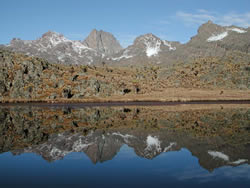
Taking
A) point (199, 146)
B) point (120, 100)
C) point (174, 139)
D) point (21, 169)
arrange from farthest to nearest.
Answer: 1. point (120, 100)
2. point (174, 139)
3. point (199, 146)
4. point (21, 169)

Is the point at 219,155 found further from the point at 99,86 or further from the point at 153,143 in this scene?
the point at 99,86

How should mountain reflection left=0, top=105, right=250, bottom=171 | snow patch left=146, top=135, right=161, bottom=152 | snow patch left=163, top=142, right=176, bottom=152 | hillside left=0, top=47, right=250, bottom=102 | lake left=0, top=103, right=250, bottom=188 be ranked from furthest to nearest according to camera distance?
hillside left=0, top=47, right=250, bottom=102 < snow patch left=146, top=135, right=161, bottom=152 < snow patch left=163, top=142, right=176, bottom=152 < mountain reflection left=0, top=105, right=250, bottom=171 < lake left=0, top=103, right=250, bottom=188

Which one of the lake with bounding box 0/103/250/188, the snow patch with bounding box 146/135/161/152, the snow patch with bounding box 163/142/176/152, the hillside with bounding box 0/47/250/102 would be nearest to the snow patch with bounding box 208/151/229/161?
the lake with bounding box 0/103/250/188

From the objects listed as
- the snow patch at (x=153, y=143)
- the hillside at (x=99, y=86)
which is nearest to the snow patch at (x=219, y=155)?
the snow patch at (x=153, y=143)

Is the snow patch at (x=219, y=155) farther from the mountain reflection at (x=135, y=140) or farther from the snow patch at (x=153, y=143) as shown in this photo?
the snow patch at (x=153, y=143)

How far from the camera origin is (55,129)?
135ft

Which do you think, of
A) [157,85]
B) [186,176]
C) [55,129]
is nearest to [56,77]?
[157,85]

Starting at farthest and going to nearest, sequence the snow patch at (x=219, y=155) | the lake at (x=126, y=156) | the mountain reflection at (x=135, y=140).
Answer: the mountain reflection at (x=135, y=140)
the snow patch at (x=219, y=155)
the lake at (x=126, y=156)

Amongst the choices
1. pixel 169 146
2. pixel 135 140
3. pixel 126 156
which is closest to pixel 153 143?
pixel 169 146

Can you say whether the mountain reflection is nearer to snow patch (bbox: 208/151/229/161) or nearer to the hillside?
snow patch (bbox: 208/151/229/161)

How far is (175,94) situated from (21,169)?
96329 millimetres

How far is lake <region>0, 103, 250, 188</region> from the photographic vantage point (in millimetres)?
18438

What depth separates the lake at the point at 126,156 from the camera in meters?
18.4

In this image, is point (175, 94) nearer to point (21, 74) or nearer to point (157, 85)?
point (157, 85)
